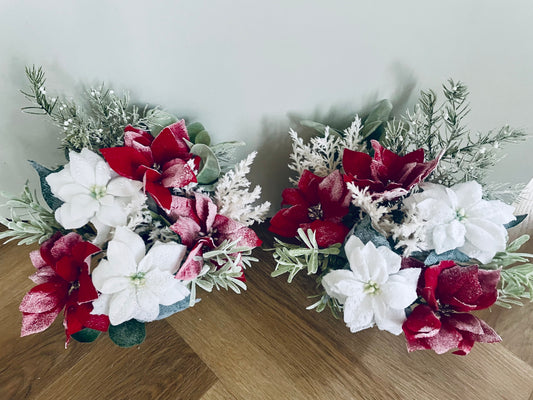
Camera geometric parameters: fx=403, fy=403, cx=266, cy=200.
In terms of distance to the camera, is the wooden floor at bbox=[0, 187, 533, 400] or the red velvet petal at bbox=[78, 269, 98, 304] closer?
the red velvet petal at bbox=[78, 269, 98, 304]

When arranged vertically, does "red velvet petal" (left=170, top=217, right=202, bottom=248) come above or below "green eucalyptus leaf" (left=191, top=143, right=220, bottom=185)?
below

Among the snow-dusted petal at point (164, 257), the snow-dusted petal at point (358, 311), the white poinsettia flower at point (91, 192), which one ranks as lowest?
the snow-dusted petal at point (358, 311)

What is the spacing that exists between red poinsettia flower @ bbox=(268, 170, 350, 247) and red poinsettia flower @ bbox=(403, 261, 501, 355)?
113 millimetres

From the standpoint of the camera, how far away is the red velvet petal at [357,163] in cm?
47

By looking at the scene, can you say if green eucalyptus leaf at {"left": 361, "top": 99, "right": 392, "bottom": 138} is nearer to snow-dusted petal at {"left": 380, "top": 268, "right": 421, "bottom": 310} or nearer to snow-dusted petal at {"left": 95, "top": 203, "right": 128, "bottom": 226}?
snow-dusted petal at {"left": 380, "top": 268, "right": 421, "bottom": 310}

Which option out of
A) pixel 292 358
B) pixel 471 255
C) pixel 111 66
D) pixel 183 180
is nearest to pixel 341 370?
pixel 292 358

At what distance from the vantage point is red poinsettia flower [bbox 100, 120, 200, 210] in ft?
1.45

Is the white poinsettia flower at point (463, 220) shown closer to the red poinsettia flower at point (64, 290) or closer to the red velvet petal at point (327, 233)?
the red velvet petal at point (327, 233)

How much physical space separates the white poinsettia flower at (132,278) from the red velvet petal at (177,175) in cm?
7

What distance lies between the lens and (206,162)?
478mm

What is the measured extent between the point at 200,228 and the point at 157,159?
10 cm

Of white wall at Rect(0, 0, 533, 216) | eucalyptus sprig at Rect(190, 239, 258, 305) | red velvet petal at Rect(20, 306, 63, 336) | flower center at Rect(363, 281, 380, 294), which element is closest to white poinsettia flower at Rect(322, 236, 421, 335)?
flower center at Rect(363, 281, 380, 294)

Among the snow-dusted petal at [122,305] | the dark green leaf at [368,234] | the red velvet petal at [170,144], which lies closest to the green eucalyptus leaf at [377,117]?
the dark green leaf at [368,234]

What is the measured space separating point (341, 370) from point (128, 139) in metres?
0.40
